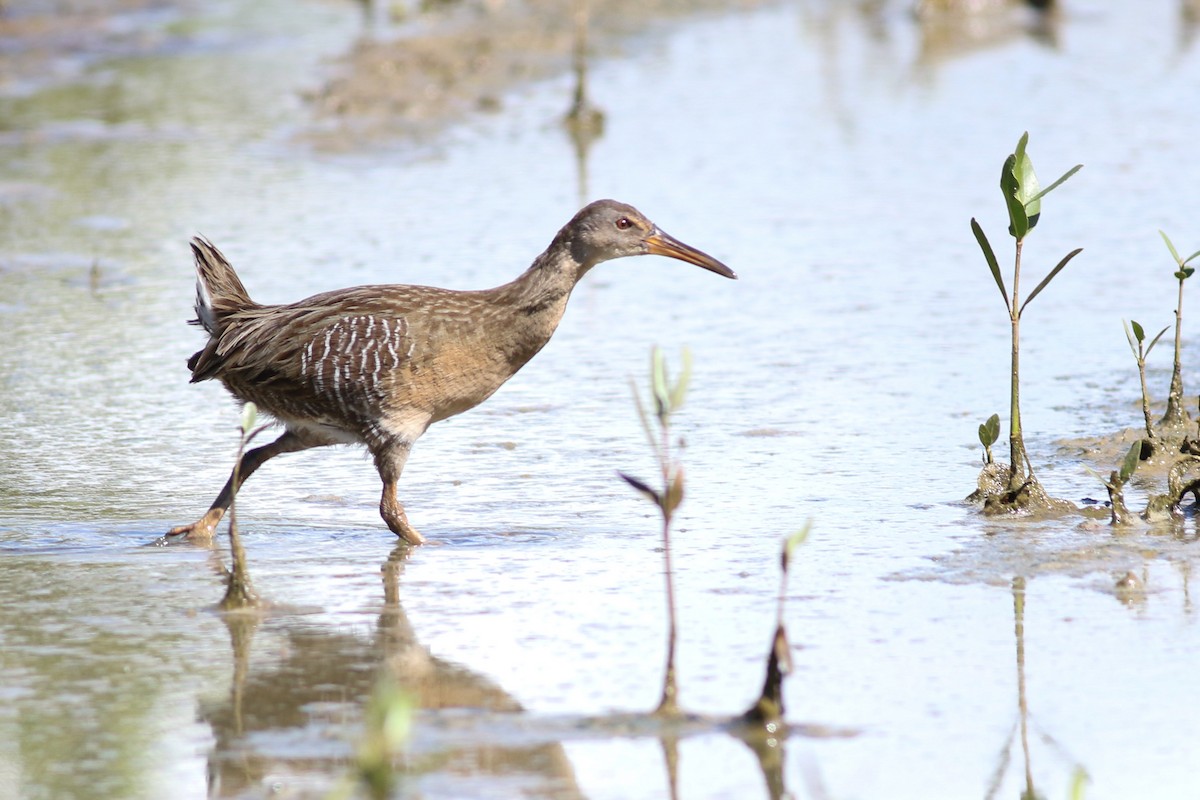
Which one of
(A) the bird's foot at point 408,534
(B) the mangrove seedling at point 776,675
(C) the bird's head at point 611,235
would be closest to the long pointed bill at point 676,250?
(C) the bird's head at point 611,235

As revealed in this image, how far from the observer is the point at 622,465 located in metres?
7.71

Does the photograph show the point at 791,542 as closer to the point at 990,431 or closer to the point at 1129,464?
the point at 1129,464

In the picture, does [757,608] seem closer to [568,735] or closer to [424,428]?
[568,735]

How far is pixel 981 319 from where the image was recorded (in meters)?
9.79

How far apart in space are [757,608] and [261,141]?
982cm

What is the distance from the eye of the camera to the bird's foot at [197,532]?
6.92m

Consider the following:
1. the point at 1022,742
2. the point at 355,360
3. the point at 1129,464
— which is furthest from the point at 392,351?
the point at 1022,742

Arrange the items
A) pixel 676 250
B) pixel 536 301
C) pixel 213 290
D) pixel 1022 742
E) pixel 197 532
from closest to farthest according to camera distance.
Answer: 1. pixel 1022 742
2. pixel 197 532
3. pixel 536 301
4. pixel 676 250
5. pixel 213 290

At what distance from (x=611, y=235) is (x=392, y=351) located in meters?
1.03

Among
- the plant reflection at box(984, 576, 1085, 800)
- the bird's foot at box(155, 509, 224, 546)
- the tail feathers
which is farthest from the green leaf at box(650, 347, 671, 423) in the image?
the tail feathers

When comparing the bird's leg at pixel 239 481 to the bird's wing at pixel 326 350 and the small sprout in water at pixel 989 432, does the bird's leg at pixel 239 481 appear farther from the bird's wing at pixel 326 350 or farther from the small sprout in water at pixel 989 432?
the small sprout in water at pixel 989 432

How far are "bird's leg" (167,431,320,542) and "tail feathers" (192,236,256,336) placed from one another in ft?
1.78

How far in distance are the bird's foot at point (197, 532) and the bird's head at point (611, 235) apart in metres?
1.77

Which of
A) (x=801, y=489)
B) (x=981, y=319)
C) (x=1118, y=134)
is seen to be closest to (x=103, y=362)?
(x=801, y=489)
